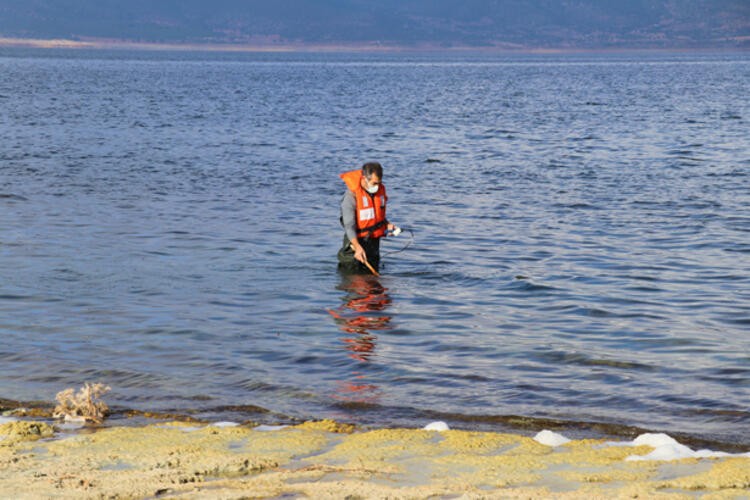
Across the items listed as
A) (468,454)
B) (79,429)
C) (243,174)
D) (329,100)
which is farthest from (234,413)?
(329,100)

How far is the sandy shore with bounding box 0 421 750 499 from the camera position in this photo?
20.4 ft

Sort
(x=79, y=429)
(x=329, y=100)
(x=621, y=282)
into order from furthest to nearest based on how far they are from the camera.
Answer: (x=329, y=100), (x=621, y=282), (x=79, y=429)

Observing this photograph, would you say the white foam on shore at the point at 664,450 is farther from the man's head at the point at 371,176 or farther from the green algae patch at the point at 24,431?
the man's head at the point at 371,176

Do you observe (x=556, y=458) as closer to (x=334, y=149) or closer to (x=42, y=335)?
(x=42, y=335)

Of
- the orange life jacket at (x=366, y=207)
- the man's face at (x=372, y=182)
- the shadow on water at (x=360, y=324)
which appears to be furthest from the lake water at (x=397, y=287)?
the man's face at (x=372, y=182)

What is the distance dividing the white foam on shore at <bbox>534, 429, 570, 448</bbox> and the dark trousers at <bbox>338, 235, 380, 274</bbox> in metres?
6.56

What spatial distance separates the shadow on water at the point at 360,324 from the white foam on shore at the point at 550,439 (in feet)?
6.22

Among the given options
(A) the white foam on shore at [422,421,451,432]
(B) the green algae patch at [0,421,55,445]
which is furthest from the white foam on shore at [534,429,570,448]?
(B) the green algae patch at [0,421,55,445]

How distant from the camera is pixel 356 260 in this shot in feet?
49.1

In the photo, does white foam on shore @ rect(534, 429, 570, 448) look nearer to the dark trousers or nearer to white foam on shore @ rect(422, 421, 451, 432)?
white foam on shore @ rect(422, 421, 451, 432)

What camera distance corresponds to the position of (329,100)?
6738 cm

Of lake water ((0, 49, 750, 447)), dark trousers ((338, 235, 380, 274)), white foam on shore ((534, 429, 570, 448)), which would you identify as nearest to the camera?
white foam on shore ((534, 429, 570, 448))

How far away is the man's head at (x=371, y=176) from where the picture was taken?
13.1 m

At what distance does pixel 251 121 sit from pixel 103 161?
17.8m
